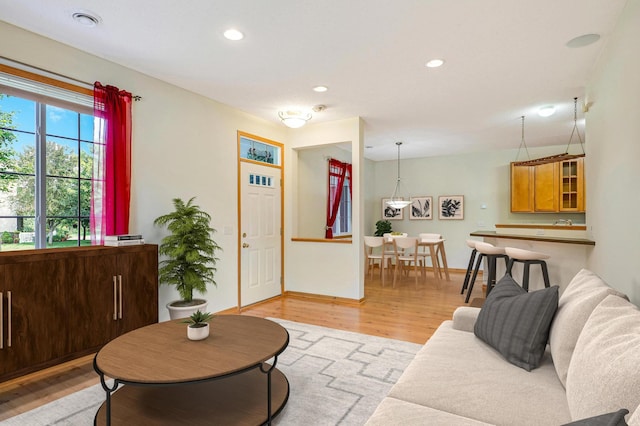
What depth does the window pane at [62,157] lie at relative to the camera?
2.92 metres

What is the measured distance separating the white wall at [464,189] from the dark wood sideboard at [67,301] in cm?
620

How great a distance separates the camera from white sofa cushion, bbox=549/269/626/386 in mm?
1488

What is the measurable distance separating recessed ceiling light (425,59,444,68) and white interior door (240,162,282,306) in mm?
2641

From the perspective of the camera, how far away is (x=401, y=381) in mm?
1590

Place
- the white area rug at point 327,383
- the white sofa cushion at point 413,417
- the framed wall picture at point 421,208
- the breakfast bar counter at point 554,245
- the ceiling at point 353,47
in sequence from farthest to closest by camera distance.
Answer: the framed wall picture at point 421,208
the breakfast bar counter at point 554,245
the ceiling at point 353,47
the white area rug at point 327,383
the white sofa cushion at point 413,417

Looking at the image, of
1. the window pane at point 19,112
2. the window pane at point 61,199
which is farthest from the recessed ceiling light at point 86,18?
the window pane at point 61,199

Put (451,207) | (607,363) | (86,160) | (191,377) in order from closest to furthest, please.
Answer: (607,363) < (191,377) < (86,160) < (451,207)

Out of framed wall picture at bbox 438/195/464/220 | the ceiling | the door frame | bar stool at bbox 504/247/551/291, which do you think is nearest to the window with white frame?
the ceiling

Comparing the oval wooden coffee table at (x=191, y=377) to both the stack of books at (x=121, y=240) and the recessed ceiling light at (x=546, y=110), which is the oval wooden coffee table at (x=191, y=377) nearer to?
the stack of books at (x=121, y=240)

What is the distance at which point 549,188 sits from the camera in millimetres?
6469

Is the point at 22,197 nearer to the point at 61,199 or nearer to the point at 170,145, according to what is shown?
the point at 61,199

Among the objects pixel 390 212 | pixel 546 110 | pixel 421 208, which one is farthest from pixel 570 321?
pixel 390 212

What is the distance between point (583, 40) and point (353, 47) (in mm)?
1838

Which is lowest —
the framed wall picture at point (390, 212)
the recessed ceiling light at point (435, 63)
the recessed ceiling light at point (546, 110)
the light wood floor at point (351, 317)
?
the light wood floor at point (351, 317)
